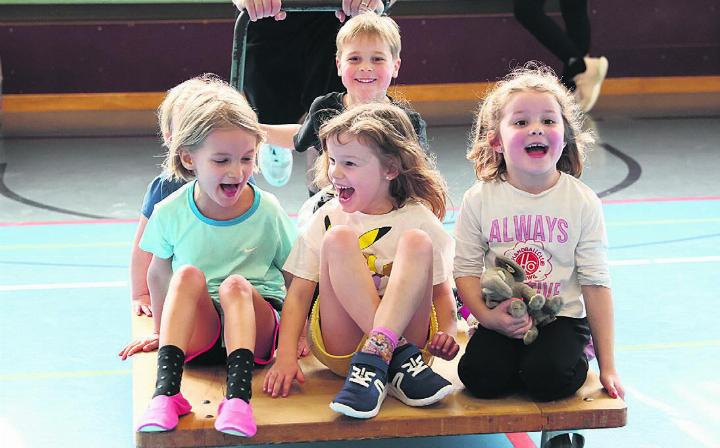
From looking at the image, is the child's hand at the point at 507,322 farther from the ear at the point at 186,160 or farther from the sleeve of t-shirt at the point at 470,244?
the ear at the point at 186,160

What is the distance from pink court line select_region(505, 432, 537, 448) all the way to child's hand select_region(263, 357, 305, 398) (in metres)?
0.58

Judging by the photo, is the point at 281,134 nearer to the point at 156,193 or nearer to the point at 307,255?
the point at 156,193

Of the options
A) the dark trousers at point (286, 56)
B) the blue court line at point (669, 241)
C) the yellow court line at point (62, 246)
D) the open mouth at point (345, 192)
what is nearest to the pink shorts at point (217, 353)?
the open mouth at point (345, 192)

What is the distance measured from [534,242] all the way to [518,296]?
15 centimetres

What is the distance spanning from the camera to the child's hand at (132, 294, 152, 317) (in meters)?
3.04

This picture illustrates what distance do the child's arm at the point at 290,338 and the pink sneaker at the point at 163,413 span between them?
22cm

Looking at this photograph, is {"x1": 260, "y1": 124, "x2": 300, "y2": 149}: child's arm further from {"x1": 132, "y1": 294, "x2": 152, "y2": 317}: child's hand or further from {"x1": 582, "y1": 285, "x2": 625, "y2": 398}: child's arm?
{"x1": 582, "y1": 285, "x2": 625, "y2": 398}: child's arm

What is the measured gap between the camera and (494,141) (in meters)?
2.68

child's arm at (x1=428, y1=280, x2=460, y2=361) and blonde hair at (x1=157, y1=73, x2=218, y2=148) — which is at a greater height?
blonde hair at (x1=157, y1=73, x2=218, y2=148)

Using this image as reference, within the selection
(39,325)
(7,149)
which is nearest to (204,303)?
(39,325)

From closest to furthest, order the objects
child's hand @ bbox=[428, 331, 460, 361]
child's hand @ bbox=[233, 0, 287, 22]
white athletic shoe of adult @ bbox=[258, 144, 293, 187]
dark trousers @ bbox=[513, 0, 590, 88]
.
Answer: child's hand @ bbox=[428, 331, 460, 361], child's hand @ bbox=[233, 0, 287, 22], white athletic shoe of adult @ bbox=[258, 144, 293, 187], dark trousers @ bbox=[513, 0, 590, 88]

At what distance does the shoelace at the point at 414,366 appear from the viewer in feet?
7.88

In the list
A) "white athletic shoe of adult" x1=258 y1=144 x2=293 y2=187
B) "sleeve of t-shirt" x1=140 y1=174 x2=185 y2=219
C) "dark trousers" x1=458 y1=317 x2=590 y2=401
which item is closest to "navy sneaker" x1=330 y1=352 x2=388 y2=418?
"dark trousers" x1=458 y1=317 x2=590 y2=401

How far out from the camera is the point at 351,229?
247cm
